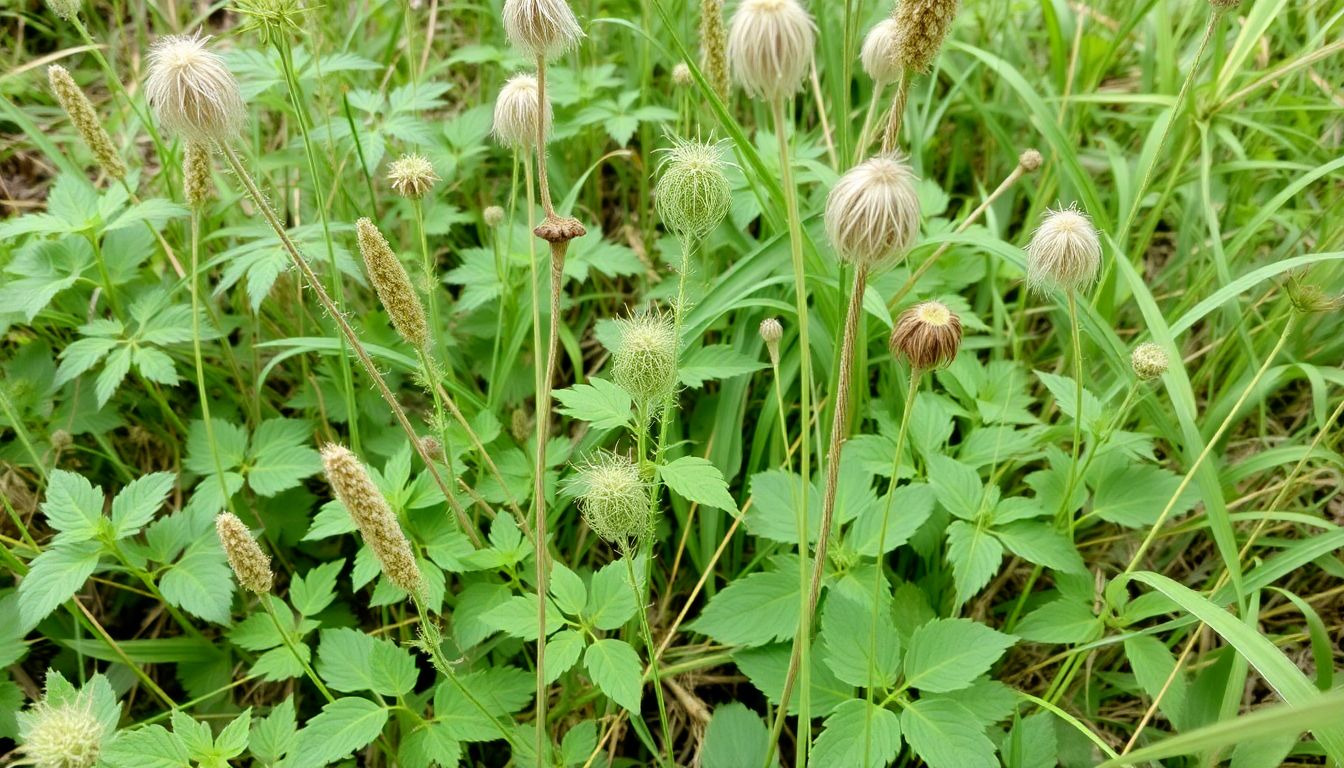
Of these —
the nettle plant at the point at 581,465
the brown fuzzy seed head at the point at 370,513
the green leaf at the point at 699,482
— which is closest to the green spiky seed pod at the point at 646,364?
the nettle plant at the point at 581,465

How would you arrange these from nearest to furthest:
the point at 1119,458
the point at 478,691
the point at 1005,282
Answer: the point at 478,691 < the point at 1119,458 < the point at 1005,282

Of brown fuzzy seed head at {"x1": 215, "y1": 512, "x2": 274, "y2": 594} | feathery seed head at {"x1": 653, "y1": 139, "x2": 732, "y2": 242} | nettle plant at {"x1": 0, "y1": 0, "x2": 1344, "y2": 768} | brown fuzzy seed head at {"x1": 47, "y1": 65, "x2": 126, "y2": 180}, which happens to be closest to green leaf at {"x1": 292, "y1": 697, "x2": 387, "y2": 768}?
nettle plant at {"x1": 0, "y1": 0, "x2": 1344, "y2": 768}

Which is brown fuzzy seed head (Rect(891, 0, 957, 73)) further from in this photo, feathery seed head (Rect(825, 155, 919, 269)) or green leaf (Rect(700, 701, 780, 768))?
green leaf (Rect(700, 701, 780, 768))

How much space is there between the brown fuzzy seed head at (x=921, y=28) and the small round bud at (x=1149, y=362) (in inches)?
30.0

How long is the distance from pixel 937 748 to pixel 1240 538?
3.65 ft

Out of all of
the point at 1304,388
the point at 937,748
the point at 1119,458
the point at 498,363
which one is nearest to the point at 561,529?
the point at 498,363

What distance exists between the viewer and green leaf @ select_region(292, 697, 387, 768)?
142 cm

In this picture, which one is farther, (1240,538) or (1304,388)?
(1304,388)

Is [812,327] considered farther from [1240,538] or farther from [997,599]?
[1240,538]

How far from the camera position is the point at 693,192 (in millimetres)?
1495

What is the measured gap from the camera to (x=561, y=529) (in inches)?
84.4

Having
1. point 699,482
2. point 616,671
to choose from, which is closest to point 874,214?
point 699,482

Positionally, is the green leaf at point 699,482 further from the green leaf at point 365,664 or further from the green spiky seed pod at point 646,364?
the green leaf at point 365,664

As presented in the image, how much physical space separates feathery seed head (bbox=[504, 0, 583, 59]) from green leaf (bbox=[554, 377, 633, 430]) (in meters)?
0.59
